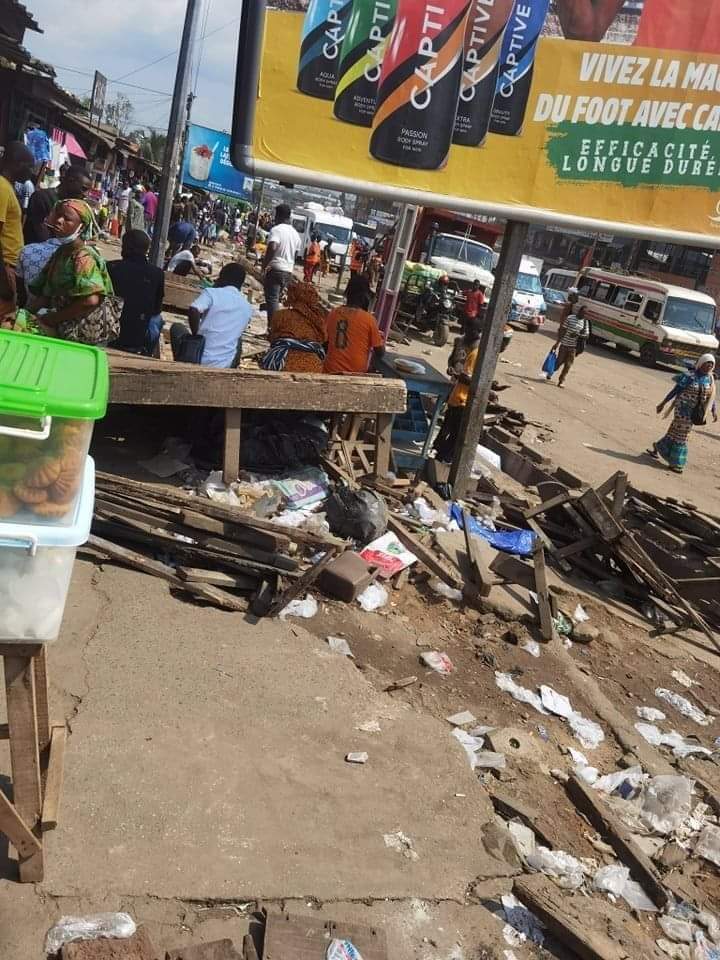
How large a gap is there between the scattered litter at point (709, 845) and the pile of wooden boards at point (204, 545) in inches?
99.6

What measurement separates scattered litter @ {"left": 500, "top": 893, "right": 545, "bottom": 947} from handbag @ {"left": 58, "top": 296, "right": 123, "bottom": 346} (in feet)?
13.8

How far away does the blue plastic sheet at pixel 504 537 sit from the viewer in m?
6.41

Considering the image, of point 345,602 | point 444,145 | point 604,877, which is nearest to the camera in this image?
point 604,877

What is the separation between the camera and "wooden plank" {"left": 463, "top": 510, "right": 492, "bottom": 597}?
5.48 m

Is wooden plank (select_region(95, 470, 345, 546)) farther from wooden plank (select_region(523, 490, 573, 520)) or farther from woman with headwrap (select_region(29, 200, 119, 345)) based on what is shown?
wooden plank (select_region(523, 490, 573, 520))

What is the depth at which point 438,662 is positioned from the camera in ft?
15.4

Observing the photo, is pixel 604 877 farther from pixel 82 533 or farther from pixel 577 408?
pixel 577 408

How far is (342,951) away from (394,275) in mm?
8945

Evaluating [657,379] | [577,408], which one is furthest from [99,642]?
[657,379]

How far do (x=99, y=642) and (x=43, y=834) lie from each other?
1386 millimetres

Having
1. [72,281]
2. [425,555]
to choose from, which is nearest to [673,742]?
[425,555]

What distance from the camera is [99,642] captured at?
4004 millimetres

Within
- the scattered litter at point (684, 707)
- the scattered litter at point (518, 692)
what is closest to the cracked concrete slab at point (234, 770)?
the scattered litter at point (518, 692)

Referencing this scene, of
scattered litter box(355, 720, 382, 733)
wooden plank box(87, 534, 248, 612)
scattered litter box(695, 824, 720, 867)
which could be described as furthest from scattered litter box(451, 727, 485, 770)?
wooden plank box(87, 534, 248, 612)
